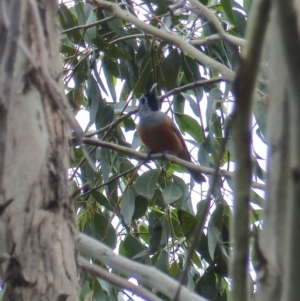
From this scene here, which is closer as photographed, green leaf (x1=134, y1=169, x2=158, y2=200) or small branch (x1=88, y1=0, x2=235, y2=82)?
small branch (x1=88, y1=0, x2=235, y2=82)

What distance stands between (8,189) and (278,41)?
771 millimetres

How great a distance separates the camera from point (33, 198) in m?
1.21

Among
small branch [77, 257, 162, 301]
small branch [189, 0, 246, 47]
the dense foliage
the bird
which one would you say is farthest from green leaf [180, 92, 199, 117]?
small branch [77, 257, 162, 301]

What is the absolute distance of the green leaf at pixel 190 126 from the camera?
8.86 ft

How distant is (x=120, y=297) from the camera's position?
2.89 m

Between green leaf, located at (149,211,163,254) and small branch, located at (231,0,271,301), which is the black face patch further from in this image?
small branch, located at (231,0,271,301)

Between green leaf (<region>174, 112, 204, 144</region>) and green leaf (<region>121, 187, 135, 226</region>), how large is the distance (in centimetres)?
36

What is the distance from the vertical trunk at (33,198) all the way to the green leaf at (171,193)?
4.06 feet

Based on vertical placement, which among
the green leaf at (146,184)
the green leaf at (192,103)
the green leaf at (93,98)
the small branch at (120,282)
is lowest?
the green leaf at (146,184)

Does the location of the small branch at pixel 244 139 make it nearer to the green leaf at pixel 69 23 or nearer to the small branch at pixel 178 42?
the small branch at pixel 178 42

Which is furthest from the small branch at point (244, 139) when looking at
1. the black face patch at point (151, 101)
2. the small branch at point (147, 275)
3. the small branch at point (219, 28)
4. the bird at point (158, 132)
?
the bird at point (158, 132)

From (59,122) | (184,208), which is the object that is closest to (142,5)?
(184,208)

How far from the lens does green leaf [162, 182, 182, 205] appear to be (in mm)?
2473

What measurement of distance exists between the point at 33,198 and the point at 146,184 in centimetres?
135
